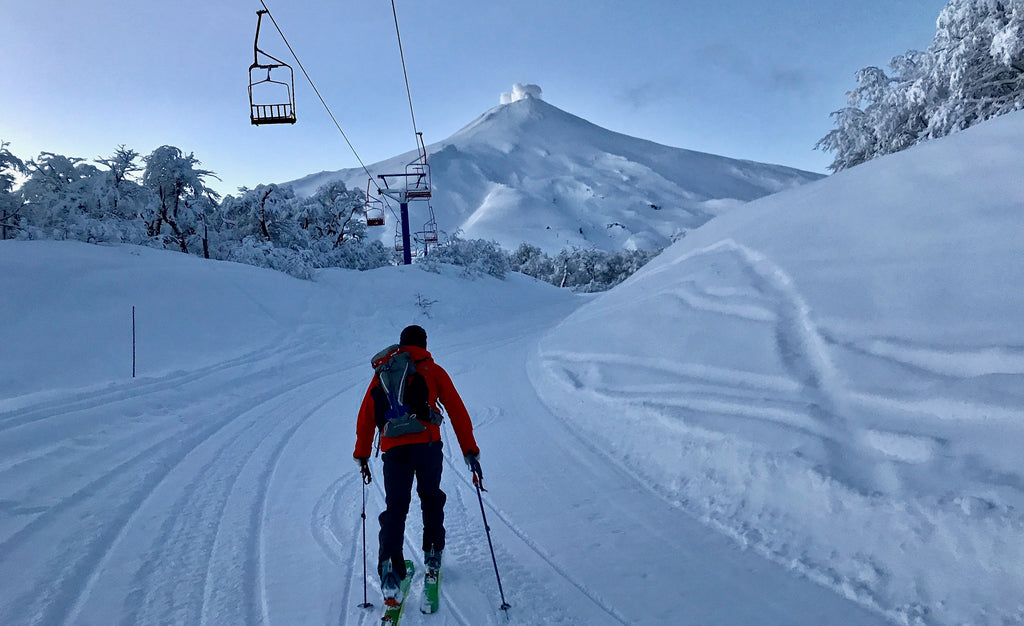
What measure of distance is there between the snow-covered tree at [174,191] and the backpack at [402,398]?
959 inches

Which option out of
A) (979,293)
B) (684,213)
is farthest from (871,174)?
(684,213)

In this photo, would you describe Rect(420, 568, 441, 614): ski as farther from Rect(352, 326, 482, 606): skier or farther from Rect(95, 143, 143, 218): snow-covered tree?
Rect(95, 143, 143, 218): snow-covered tree

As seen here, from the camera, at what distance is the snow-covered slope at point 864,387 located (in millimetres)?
3414

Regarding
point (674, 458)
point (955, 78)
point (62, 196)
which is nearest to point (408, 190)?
point (62, 196)

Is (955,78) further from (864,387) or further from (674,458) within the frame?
(674,458)

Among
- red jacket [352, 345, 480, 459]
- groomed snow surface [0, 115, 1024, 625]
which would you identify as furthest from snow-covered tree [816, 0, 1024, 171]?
red jacket [352, 345, 480, 459]

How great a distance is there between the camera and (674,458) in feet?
17.9

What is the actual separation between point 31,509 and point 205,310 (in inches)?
415

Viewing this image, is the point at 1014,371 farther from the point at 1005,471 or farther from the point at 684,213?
the point at 684,213

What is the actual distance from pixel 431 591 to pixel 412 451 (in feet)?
2.80

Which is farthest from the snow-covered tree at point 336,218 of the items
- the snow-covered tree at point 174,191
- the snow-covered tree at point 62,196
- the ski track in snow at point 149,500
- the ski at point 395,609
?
the ski at point 395,609

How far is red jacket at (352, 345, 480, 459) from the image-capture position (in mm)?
3523

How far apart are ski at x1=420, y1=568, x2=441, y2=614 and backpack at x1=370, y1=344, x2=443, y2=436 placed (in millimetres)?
908

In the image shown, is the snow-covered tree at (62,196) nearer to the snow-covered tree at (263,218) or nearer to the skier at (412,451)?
the snow-covered tree at (263,218)
